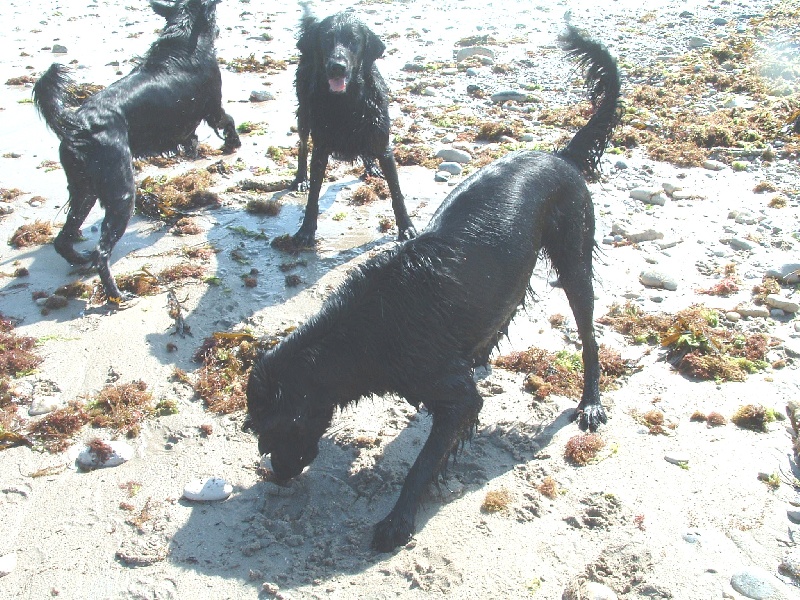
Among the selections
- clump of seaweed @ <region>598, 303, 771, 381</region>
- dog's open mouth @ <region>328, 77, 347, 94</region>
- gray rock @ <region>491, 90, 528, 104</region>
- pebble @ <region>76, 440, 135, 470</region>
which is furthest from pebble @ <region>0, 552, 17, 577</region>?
gray rock @ <region>491, 90, 528, 104</region>

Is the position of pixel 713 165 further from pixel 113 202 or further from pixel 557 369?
pixel 113 202

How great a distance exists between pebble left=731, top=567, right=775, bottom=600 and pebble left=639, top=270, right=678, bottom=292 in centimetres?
335

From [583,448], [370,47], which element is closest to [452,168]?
[370,47]

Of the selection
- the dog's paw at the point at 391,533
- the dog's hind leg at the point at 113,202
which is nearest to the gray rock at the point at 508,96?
the dog's hind leg at the point at 113,202

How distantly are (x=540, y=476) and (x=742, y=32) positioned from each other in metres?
14.1

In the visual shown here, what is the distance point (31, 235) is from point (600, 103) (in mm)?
5430

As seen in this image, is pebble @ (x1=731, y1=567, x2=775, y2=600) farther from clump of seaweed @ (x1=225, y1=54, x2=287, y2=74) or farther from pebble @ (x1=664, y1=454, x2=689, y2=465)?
clump of seaweed @ (x1=225, y1=54, x2=287, y2=74)

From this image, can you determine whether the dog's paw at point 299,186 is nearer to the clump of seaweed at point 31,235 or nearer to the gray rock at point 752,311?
the clump of seaweed at point 31,235

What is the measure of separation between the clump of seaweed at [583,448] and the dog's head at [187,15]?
5.88 metres

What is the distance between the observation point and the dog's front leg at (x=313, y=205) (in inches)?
282

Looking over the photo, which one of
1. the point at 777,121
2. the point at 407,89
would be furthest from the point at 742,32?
the point at 407,89

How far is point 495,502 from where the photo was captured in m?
4.26

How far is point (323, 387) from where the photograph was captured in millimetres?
4141

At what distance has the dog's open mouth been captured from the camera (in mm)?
6363
